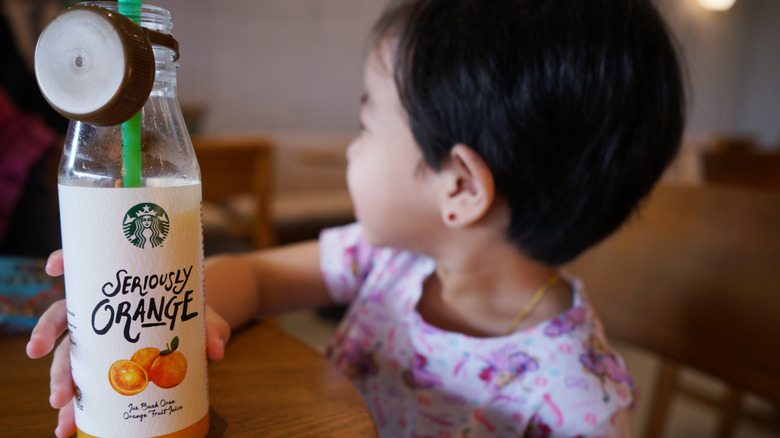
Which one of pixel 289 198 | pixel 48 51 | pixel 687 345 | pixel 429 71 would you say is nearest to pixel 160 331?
pixel 48 51

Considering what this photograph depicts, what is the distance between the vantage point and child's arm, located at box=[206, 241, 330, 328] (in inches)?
24.0

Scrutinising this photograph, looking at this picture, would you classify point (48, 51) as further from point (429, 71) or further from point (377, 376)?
point (377, 376)

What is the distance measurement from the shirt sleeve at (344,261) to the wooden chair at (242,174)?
1182 millimetres

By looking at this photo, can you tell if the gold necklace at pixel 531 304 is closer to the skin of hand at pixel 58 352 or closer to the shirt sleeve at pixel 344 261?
the shirt sleeve at pixel 344 261

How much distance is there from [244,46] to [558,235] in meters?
3.48

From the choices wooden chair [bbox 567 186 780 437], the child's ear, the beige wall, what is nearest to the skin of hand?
the child's ear

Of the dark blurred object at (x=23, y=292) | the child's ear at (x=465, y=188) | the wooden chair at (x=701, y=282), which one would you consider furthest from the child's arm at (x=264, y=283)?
the wooden chair at (x=701, y=282)

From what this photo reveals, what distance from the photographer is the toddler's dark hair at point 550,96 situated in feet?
1.86

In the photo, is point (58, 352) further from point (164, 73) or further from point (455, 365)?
point (455, 365)

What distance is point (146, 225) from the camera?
31 cm

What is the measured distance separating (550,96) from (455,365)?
0.35m

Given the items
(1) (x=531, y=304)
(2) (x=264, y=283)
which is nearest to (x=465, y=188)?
(1) (x=531, y=304)

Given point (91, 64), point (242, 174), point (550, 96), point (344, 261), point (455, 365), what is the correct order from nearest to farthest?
point (91, 64) < point (550, 96) < point (455, 365) < point (344, 261) < point (242, 174)

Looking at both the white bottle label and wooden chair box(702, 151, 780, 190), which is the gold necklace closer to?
the white bottle label
